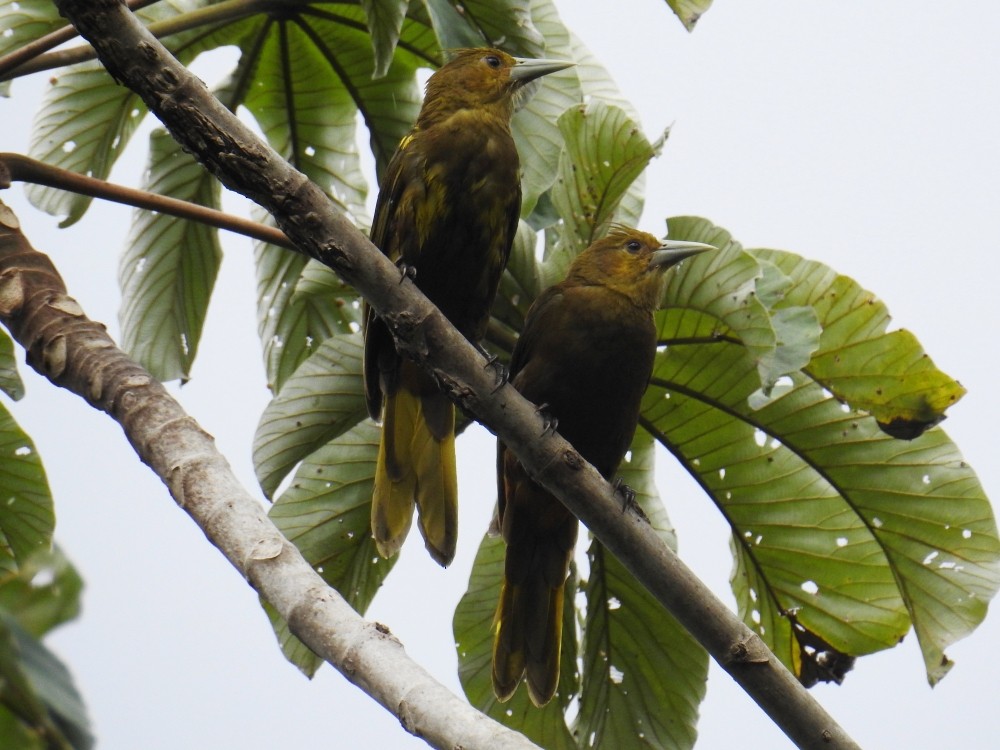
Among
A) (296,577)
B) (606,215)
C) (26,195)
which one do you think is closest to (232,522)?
(296,577)

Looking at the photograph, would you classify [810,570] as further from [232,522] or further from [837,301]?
[232,522]

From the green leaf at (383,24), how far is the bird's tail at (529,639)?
4.80ft

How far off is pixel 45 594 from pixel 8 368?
8.64ft

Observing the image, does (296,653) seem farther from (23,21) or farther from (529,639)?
(23,21)

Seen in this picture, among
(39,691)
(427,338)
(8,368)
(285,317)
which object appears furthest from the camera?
(285,317)

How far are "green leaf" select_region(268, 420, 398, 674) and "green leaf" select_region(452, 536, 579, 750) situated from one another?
296 millimetres

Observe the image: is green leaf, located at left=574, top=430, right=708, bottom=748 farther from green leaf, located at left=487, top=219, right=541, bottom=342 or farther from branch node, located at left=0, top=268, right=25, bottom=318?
branch node, located at left=0, top=268, right=25, bottom=318

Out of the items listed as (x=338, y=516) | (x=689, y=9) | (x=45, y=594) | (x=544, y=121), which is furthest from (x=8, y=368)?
(x=45, y=594)

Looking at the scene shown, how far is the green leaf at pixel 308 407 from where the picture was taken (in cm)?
341

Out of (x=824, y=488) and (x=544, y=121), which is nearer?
(x=824, y=488)

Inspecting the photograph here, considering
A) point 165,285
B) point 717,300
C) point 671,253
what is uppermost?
point 671,253

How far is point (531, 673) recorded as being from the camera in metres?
3.24

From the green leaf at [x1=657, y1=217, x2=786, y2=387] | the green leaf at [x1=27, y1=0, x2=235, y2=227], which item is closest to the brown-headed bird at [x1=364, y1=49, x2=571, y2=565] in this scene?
the green leaf at [x1=657, y1=217, x2=786, y2=387]

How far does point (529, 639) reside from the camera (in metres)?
3.27
